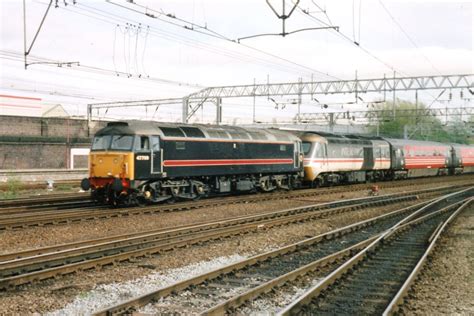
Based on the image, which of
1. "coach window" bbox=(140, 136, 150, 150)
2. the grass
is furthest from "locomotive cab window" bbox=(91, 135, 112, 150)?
the grass

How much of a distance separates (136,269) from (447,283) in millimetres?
5809

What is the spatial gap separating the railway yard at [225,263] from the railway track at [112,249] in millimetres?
27

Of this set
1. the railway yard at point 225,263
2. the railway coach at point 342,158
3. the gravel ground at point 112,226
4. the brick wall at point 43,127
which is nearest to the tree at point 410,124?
the railway coach at point 342,158

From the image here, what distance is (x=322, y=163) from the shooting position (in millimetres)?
31812

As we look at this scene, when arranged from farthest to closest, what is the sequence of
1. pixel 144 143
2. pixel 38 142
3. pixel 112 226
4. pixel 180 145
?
pixel 38 142, pixel 180 145, pixel 144 143, pixel 112 226

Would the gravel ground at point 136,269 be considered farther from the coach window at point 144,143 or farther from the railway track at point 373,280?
the coach window at point 144,143

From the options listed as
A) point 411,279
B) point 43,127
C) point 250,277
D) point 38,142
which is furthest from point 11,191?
point 411,279

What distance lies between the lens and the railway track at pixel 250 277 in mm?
8039

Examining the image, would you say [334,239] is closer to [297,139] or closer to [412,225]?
[412,225]

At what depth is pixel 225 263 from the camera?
1142cm

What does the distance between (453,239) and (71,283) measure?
33.2 feet

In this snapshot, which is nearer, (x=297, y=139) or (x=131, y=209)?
(x=131, y=209)

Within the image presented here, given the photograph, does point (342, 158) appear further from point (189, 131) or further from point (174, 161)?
point (174, 161)

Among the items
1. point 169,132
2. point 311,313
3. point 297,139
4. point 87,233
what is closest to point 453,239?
point 311,313
